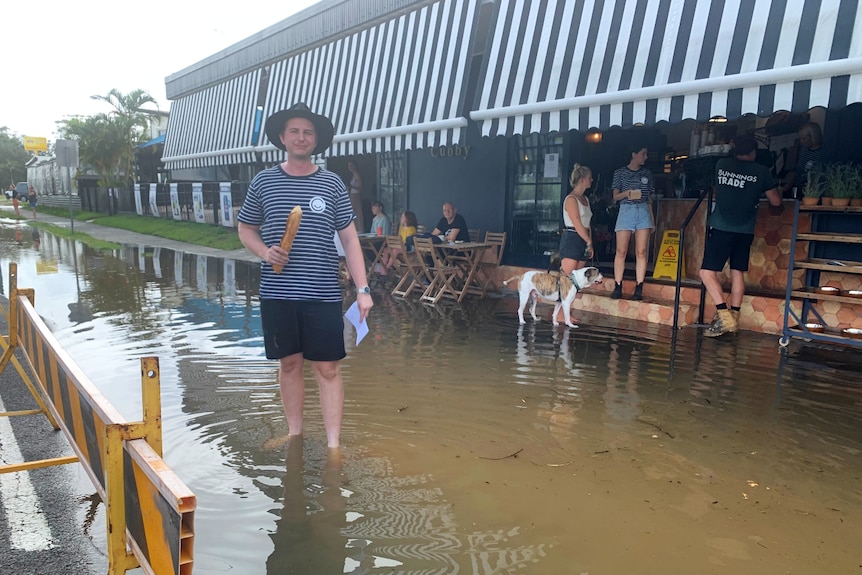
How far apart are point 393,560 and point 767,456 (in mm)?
2335

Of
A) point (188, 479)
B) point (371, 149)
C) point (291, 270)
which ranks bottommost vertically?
point (188, 479)

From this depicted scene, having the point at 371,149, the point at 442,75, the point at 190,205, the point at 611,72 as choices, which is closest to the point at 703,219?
the point at 611,72

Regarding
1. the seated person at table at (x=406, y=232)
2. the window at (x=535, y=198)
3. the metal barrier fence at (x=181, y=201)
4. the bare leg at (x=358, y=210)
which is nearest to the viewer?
the window at (x=535, y=198)

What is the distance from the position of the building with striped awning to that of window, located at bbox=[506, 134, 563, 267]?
0.02 m

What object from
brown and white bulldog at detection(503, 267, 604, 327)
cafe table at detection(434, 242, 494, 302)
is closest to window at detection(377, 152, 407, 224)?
cafe table at detection(434, 242, 494, 302)

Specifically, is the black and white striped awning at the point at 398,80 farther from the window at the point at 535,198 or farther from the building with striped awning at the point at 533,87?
the window at the point at 535,198

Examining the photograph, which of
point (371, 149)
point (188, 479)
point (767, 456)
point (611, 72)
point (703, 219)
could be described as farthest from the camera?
point (371, 149)

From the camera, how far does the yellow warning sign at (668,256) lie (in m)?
7.70

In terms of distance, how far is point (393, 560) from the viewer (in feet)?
8.77

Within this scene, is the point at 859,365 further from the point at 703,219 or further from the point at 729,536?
the point at 729,536

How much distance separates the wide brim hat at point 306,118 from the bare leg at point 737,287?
451cm

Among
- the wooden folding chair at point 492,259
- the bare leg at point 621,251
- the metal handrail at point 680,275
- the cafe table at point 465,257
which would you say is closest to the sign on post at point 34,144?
the wooden folding chair at point 492,259

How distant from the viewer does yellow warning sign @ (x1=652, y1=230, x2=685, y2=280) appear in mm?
7695

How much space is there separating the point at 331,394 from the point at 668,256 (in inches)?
216
